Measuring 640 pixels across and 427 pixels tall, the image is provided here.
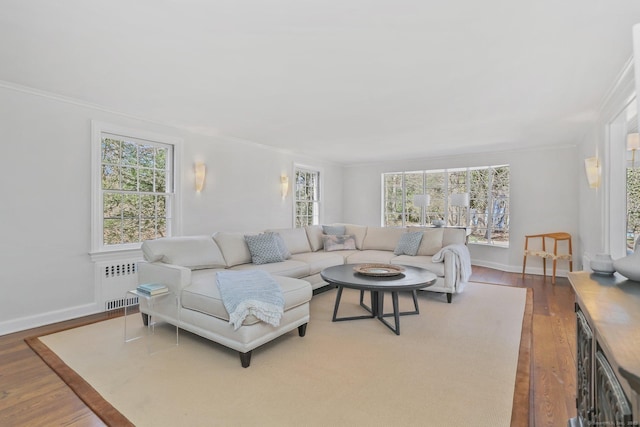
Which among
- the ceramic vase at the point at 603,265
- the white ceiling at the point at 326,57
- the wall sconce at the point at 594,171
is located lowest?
the ceramic vase at the point at 603,265

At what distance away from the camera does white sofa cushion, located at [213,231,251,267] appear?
12.9ft

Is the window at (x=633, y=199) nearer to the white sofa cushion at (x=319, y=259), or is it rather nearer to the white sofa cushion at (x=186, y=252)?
the white sofa cushion at (x=319, y=259)

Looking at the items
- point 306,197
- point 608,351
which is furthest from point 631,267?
point 306,197

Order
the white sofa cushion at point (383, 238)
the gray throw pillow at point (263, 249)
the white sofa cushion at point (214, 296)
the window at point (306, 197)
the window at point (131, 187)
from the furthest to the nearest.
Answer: the window at point (306, 197) < the white sofa cushion at point (383, 238) < the gray throw pillow at point (263, 249) < the window at point (131, 187) < the white sofa cushion at point (214, 296)

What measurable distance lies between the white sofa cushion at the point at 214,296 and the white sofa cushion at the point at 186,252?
0.40 metres

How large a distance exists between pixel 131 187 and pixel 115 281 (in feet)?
3.83

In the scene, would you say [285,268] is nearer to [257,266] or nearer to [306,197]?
[257,266]

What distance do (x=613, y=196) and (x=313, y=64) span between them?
10.8 ft

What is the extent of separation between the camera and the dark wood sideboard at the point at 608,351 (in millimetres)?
743

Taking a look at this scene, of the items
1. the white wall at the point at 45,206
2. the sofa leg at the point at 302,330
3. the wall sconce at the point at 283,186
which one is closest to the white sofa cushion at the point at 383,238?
the wall sconce at the point at 283,186

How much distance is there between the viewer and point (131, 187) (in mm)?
4105

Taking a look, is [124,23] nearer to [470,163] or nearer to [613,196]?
[613,196]

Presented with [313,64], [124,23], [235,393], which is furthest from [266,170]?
[235,393]

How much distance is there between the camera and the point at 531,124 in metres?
4.28
